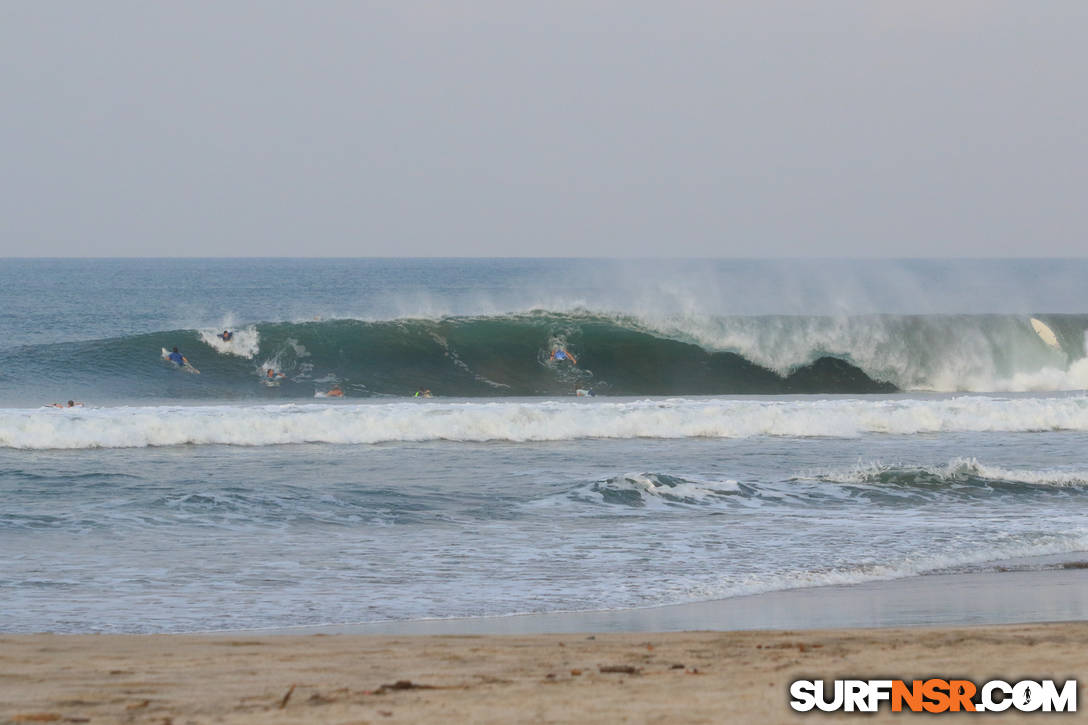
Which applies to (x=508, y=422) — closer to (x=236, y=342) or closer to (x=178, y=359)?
(x=178, y=359)

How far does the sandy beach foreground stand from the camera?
14.2 ft

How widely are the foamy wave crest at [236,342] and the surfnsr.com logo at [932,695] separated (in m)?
24.9

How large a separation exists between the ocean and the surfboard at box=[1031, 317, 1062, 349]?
0.15 metres

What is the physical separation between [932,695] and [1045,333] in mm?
31219

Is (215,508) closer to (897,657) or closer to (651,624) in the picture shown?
(651,624)

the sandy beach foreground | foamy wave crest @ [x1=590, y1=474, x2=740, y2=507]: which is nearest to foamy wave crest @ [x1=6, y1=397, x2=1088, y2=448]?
foamy wave crest @ [x1=590, y1=474, x2=740, y2=507]

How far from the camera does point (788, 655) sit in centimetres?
542

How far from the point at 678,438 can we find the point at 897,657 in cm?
1265

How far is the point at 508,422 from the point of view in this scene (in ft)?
58.7

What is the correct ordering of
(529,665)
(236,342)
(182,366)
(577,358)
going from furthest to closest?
(577,358)
(236,342)
(182,366)
(529,665)

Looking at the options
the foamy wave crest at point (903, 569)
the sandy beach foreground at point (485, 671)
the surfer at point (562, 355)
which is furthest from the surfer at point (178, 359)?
the sandy beach foreground at point (485, 671)

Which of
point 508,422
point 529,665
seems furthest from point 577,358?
point 529,665

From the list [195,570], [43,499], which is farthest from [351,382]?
[195,570]

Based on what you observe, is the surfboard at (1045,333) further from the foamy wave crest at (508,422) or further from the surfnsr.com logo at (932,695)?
the surfnsr.com logo at (932,695)
